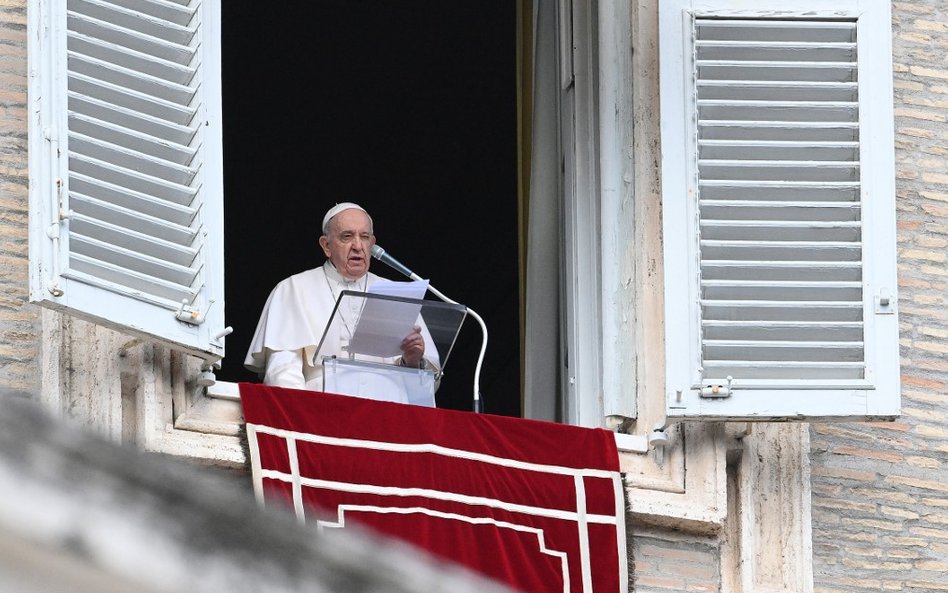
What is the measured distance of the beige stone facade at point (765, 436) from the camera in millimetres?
5297

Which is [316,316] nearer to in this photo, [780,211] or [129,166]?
[129,166]

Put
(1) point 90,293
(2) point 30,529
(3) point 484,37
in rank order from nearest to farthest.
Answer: (2) point 30,529 → (1) point 90,293 → (3) point 484,37

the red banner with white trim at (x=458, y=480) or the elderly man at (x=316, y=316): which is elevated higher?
the elderly man at (x=316, y=316)

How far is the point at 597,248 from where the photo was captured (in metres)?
6.26

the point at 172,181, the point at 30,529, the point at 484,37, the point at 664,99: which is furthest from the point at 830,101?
the point at 30,529

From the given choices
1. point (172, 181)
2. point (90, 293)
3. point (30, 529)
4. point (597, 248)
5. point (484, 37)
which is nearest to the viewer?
point (30, 529)

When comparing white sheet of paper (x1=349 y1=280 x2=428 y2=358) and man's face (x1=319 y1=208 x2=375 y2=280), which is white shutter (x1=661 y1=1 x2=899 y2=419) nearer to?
white sheet of paper (x1=349 y1=280 x2=428 y2=358)

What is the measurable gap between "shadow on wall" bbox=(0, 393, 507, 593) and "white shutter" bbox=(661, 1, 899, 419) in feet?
15.7

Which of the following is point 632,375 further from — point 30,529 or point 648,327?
point 30,529

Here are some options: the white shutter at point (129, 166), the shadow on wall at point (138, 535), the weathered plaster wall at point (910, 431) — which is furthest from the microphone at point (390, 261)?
the shadow on wall at point (138, 535)

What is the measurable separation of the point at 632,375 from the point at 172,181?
1.57 metres

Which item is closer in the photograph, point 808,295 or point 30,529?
point 30,529

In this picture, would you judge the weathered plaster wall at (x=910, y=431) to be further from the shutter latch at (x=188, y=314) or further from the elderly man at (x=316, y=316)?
the shutter latch at (x=188, y=314)

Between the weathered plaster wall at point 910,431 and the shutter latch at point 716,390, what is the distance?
0.61m
